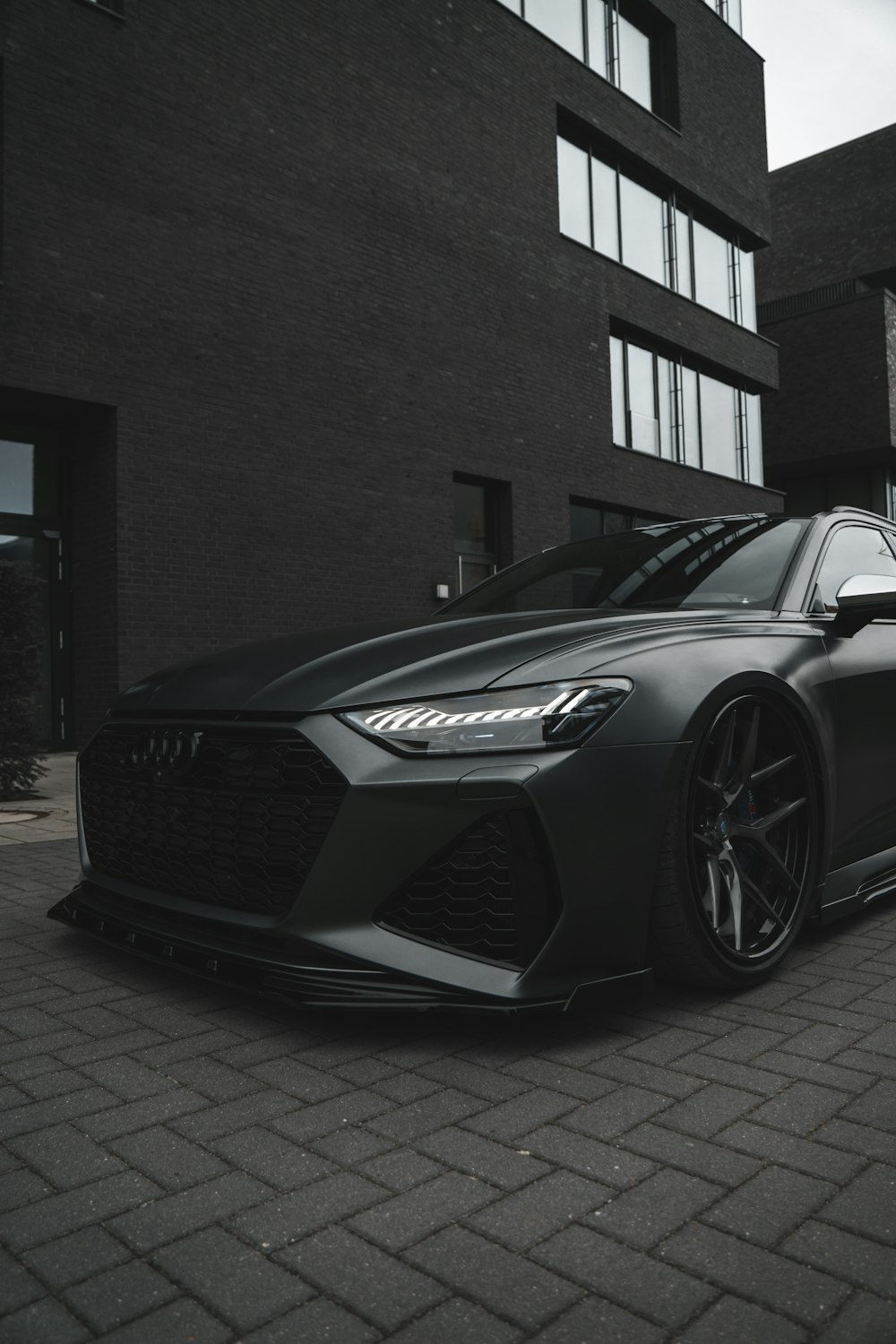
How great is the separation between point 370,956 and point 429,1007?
0.17 metres

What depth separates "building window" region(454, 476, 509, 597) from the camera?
14461 mm

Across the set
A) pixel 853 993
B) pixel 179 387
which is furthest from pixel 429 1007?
pixel 179 387

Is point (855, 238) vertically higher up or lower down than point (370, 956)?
higher up

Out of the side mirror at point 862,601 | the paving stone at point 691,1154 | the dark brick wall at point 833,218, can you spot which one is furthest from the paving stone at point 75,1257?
the dark brick wall at point 833,218

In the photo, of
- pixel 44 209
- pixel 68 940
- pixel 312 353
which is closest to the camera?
pixel 68 940

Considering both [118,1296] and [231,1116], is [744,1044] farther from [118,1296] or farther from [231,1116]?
[118,1296]

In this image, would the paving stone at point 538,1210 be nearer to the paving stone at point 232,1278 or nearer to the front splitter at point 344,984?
the paving stone at point 232,1278

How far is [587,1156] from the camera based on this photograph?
1979 millimetres

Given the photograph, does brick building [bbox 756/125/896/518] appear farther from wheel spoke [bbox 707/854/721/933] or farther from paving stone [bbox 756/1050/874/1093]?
paving stone [bbox 756/1050/874/1093]

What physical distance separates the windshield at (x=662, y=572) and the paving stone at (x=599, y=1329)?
2.20 meters

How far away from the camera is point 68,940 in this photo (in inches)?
141

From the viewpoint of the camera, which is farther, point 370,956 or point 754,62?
point 754,62

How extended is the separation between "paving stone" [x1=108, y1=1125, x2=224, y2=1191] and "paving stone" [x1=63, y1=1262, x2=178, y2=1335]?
275 mm

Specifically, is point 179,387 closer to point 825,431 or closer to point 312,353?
point 312,353
